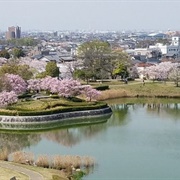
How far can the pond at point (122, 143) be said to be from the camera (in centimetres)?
1888

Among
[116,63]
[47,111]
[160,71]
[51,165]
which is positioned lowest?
[51,165]

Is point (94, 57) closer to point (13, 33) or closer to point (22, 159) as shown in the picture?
point (22, 159)

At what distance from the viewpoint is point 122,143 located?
24.0 meters

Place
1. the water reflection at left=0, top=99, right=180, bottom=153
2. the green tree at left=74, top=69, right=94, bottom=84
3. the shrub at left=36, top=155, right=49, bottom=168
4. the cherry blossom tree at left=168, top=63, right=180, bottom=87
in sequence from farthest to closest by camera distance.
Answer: the green tree at left=74, top=69, right=94, bottom=84
the cherry blossom tree at left=168, top=63, right=180, bottom=87
the water reflection at left=0, top=99, right=180, bottom=153
the shrub at left=36, top=155, right=49, bottom=168

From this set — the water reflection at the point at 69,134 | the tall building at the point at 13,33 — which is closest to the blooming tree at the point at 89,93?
the water reflection at the point at 69,134

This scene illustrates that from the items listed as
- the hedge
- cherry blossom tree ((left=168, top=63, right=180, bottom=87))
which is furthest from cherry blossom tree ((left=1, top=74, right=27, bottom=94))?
cherry blossom tree ((left=168, top=63, right=180, bottom=87))

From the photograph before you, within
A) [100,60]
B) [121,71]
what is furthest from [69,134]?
[100,60]

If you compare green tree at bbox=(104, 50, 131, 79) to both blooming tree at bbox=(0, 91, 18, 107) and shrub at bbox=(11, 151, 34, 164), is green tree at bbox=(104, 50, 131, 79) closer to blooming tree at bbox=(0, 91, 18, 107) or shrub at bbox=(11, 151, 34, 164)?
blooming tree at bbox=(0, 91, 18, 107)

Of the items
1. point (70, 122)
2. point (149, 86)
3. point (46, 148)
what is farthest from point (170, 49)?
point (46, 148)

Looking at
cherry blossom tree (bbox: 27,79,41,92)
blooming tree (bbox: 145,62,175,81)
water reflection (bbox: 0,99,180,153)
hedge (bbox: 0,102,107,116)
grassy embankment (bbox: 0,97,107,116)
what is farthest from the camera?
blooming tree (bbox: 145,62,175,81)

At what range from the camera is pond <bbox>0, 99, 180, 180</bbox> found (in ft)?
61.9

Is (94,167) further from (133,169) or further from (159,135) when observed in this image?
(159,135)

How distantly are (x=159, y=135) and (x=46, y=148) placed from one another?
666 centimetres

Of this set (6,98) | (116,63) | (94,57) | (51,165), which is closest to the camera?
(51,165)
